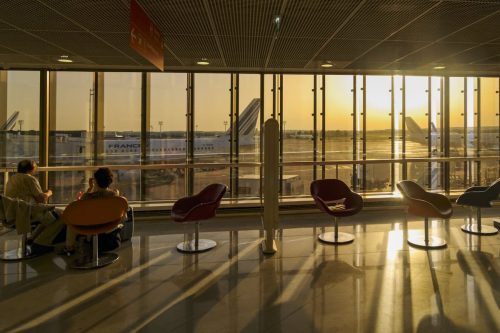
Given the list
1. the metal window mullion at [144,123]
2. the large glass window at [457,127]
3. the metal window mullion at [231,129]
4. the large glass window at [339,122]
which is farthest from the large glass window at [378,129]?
the metal window mullion at [144,123]

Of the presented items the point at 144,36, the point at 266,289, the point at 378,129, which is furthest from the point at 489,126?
the point at 144,36

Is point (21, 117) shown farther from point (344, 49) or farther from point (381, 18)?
point (381, 18)

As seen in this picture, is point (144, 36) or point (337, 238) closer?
point (144, 36)

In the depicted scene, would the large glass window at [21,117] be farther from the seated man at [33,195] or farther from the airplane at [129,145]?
the seated man at [33,195]

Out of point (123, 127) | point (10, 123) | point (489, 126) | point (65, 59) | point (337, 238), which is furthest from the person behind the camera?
point (489, 126)

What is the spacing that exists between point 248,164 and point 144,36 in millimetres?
3534

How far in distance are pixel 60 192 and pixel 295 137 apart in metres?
5.86

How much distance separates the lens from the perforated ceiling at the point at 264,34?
428 centimetres

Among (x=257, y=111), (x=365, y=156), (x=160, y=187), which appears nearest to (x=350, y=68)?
(x=257, y=111)

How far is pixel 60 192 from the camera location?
8.83 meters

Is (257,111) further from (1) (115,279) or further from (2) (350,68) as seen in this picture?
(1) (115,279)

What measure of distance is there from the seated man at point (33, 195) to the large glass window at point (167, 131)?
12.7ft

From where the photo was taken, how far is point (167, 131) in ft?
30.3

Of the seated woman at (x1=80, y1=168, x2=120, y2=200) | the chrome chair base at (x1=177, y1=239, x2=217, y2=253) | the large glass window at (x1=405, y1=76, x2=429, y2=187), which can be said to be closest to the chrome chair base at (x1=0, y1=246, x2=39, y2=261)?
the seated woman at (x1=80, y1=168, x2=120, y2=200)
